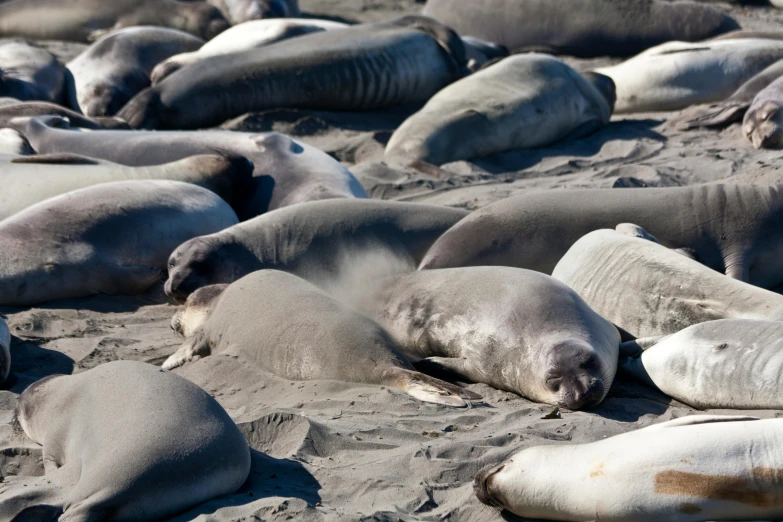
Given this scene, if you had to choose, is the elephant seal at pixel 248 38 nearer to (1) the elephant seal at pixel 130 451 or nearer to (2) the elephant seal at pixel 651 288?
(2) the elephant seal at pixel 651 288

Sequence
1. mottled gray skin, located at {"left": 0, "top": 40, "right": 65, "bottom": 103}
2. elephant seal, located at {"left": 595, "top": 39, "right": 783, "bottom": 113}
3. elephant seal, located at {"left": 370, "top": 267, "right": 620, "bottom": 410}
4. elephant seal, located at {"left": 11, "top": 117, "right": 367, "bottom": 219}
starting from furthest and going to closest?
elephant seal, located at {"left": 595, "top": 39, "right": 783, "bottom": 113}, mottled gray skin, located at {"left": 0, "top": 40, "right": 65, "bottom": 103}, elephant seal, located at {"left": 11, "top": 117, "right": 367, "bottom": 219}, elephant seal, located at {"left": 370, "top": 267, "right": 620, "bottom": 410}

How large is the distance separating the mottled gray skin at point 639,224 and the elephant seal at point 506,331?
50 cm

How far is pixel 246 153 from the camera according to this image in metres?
6.65

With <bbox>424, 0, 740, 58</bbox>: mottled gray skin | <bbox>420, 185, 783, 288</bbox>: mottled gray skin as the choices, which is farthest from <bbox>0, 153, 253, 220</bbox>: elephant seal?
<bbox>424, 0, 740, 58</bbox>: mottled gray skin

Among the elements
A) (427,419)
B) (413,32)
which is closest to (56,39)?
(413,32)

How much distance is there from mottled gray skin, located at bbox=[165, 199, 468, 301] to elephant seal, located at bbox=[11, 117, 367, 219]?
80 cm

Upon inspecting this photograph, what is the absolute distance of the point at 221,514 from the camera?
286cm

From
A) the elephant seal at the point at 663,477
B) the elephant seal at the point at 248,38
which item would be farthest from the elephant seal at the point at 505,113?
the elephant seal at the point at 663,477

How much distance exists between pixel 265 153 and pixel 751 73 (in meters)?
4.12

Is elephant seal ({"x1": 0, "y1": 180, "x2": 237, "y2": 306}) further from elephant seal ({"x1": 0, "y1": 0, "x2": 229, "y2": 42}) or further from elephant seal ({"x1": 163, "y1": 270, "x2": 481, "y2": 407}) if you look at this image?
elephant seal ({"x1": 0, "y1": 0, "x2": 229, "y2": 42})

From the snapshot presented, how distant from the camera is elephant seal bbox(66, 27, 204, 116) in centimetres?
882

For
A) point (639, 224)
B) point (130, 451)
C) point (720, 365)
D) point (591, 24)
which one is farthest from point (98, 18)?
point (130, 451)

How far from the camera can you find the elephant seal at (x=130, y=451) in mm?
2820

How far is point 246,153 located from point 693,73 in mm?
3883
